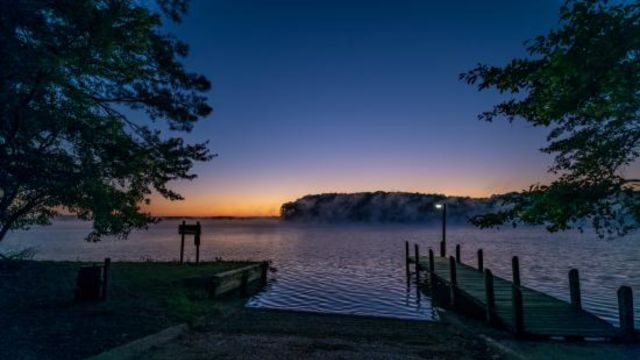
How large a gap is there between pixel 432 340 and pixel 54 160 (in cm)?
975

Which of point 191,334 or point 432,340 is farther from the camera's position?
point 432,340

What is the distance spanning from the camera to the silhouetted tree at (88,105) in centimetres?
889

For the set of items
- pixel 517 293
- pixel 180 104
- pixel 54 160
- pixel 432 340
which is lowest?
pixel 432 340

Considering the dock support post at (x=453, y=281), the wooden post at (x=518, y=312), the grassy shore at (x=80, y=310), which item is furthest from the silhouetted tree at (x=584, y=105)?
the dock support post at (x=453, y=281)

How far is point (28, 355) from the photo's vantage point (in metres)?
7.12

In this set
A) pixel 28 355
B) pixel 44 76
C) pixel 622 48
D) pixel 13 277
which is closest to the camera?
pixel 622 48

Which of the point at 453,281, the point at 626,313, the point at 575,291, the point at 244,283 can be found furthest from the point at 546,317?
the point at 244,283

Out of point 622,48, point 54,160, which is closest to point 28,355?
point 54,160

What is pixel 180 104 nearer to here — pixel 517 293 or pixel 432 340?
pixel 432 340

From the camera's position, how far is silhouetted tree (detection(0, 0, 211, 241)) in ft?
29.2

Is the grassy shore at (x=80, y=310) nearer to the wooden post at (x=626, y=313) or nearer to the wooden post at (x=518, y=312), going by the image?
the wooden post at (x=518, y=312)

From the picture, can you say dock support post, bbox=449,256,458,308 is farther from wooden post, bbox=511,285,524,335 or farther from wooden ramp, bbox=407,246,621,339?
wooden post, bbox=511,285,524,335

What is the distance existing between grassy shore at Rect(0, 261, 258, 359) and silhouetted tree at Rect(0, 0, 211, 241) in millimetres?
2255

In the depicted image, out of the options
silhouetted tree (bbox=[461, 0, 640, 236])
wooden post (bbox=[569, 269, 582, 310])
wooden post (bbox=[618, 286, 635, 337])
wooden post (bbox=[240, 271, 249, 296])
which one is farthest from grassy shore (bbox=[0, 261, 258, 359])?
wooden post (bbox=[569, 269, 582, 310])
